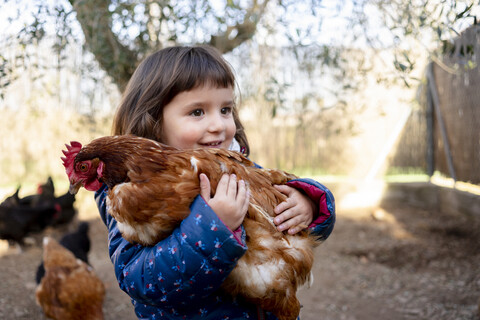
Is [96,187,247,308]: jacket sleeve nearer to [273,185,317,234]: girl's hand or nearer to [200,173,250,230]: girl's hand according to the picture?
[200,173,250,230]: girl's hand

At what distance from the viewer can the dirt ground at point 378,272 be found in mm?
3514

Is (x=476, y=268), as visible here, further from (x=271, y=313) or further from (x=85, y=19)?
(x=85, y=19)

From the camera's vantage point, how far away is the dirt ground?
3.51 meters

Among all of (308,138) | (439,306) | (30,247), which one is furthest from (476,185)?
(30,247)

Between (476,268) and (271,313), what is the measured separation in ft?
12.6

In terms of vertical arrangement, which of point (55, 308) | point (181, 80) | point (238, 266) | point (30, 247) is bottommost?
point (30, 247)

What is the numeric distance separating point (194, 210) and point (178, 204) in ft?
0.18

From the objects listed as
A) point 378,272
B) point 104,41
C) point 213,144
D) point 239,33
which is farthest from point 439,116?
point 213,144

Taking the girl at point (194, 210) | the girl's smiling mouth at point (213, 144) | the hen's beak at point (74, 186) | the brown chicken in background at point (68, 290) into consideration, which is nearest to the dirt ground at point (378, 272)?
the brown chicken in background at point (68, 290)

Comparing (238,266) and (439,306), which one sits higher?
(238,266)

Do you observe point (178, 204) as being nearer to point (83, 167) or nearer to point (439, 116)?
point (83, 167)

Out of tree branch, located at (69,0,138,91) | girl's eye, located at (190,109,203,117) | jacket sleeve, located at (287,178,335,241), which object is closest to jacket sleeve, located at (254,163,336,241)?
jacket sleeve, located at (287,178,335,241)

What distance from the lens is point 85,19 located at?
3049mm

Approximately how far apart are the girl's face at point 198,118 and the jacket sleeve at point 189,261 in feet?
1.36
